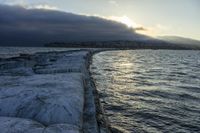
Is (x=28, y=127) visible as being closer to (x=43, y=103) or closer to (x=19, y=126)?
(x=19, y=126)

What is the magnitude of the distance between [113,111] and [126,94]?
5782mm

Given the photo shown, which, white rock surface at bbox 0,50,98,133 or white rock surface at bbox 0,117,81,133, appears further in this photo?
white rock surface at bbox 0,50,98,133

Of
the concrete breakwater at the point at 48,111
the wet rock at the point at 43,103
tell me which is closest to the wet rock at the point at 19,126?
the concrete breakwater at the point at 48,111

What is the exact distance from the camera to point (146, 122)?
1563cm

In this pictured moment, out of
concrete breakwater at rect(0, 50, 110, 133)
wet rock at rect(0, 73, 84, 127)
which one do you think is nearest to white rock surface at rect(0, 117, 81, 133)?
concrete breakwater at rect(0, 50, 110, 133)

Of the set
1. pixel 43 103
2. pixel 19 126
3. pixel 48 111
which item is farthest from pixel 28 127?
pixel 43 103

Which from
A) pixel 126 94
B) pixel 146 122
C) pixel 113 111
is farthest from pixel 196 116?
pixel 126 94

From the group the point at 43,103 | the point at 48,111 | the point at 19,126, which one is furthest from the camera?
the point at 43,103

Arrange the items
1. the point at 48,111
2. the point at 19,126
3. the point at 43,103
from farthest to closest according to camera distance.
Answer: the point at 43,103
the point at 48,111
the point at 19,126

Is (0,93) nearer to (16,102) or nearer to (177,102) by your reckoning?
(16,102)

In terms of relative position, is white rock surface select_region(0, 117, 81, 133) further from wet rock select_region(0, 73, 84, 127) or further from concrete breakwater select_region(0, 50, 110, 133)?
wet rock select_region(0, 73, 84, 127)

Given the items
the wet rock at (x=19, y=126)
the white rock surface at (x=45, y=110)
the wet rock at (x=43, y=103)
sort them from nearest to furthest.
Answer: the wet rock at (x=19, y=126)
the white rock surface at (x=45, y=110)
the wet rock at (x=43, y=103)

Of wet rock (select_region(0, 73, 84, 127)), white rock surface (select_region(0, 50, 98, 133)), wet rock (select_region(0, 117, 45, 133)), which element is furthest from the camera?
wet rock (select_region(0, 73, 84, 127))

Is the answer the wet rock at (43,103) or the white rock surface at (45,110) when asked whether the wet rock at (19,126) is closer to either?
the white rock surface at (45,110)
